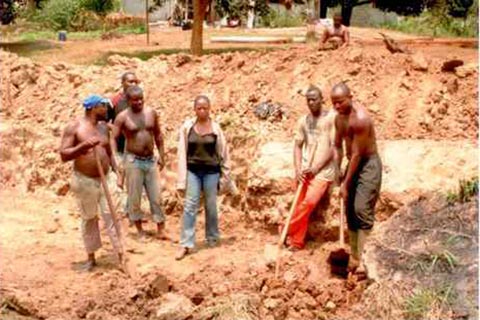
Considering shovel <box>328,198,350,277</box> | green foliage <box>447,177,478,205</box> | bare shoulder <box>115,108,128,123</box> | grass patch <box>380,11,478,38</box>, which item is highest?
grass patch <box>380,11,478,38</box>

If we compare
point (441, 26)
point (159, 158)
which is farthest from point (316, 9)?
point (159, 158)

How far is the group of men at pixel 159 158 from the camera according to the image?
306 inches

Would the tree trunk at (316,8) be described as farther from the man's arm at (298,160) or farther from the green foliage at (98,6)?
the man's arm at (298,160)

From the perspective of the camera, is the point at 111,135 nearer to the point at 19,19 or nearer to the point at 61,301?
the point at 61,301

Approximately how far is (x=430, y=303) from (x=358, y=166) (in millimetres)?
1944

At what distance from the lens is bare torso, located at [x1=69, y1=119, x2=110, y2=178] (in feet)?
25.4

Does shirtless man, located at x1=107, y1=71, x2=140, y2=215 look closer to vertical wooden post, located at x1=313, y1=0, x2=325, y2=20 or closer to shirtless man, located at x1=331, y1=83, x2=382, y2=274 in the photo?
shirtless man, located at x1=331, y1=83, x2=382, y2=274

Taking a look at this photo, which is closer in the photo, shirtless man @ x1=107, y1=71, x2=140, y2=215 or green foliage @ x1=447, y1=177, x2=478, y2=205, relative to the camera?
green foliage @ x1=447, y1=177, x2=478, y2=205

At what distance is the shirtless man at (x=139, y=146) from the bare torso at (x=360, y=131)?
195 cm

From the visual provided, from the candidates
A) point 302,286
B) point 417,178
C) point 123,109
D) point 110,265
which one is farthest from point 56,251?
point 417,178

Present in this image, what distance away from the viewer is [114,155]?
8.58 meters

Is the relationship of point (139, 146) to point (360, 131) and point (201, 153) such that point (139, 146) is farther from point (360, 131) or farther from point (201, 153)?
point (360, 131)

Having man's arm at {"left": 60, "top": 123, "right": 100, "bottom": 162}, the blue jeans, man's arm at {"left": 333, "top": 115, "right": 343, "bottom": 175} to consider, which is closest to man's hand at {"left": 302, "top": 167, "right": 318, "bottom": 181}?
man's arm at {"left": 333, "top": 115, "right": 343, "bottom": 175}

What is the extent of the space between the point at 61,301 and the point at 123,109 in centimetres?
260
